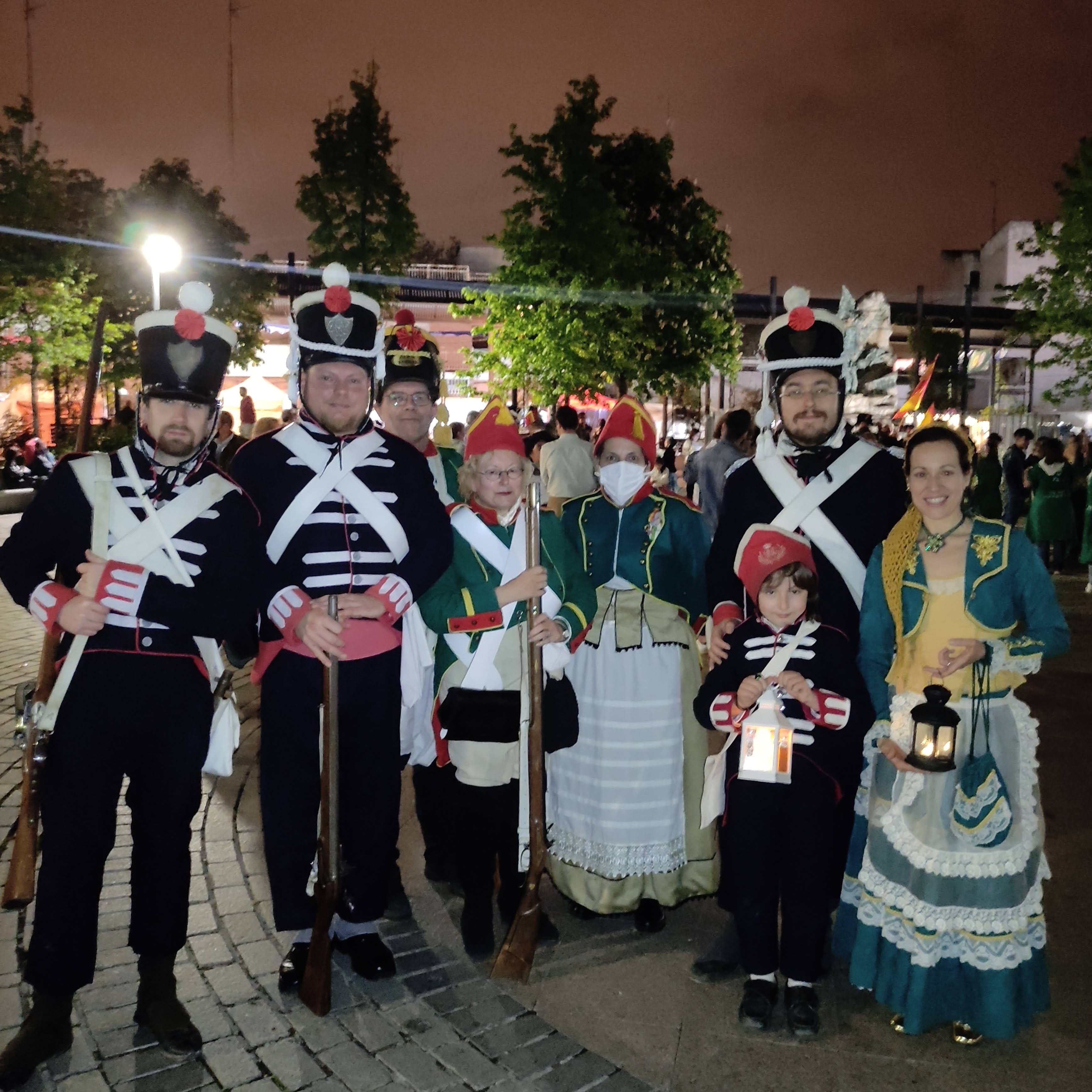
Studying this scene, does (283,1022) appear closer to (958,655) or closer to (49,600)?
(49,600)

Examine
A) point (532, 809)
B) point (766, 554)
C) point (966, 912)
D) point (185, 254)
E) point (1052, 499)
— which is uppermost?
point (185, 254)

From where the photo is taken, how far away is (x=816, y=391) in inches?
141

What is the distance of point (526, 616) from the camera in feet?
11.6

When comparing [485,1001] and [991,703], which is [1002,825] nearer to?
[991,703]

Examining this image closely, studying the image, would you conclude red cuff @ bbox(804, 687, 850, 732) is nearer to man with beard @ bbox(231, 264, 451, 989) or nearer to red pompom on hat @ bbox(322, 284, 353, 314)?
man with beard @ bbox(231, 264, 451, 989)

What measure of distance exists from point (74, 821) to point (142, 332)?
154 centimetres

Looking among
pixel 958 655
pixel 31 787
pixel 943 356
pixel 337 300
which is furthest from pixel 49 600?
pixel 943 356

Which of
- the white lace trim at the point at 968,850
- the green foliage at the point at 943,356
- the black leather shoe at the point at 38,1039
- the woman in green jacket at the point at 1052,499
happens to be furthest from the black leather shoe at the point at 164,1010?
the green foliage at the point at 943,356

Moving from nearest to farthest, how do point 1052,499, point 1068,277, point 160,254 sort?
point 160,254, point 1052,499, point 1068,277

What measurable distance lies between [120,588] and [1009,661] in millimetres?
2767

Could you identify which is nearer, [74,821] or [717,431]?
[74,821]

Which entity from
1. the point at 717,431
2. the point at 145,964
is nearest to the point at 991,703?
the point at 145,964

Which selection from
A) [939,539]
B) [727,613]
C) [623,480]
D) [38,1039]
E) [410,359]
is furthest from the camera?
[410,359]

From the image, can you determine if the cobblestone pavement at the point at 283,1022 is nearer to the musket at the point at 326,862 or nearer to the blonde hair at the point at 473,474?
the musket at the point at 326,862
